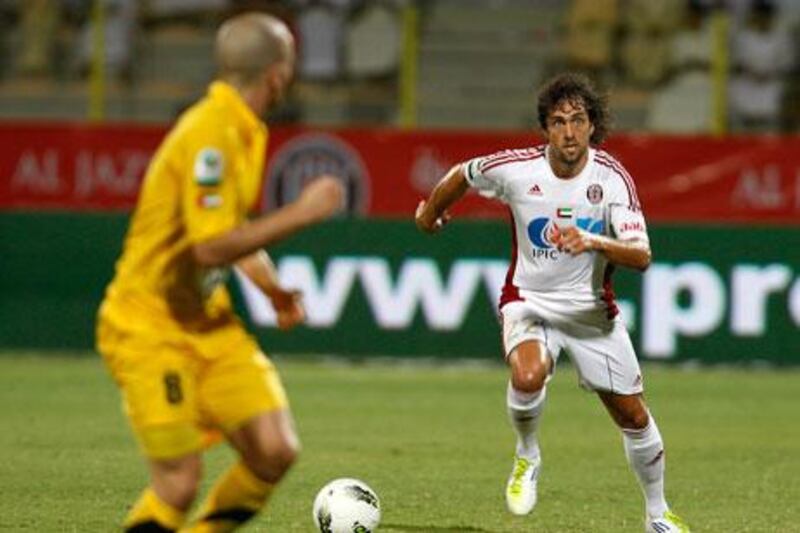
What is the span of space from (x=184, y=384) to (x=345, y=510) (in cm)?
200

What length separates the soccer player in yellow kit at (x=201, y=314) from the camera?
621 centimetres

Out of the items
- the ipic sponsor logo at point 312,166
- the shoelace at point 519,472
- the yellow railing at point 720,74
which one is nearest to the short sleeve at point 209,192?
the shoelace at point 519,472

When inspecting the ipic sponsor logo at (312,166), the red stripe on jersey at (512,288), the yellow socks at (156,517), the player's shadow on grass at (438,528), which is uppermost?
the red stripe on jersey at (512,288)

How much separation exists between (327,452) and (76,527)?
334 cm

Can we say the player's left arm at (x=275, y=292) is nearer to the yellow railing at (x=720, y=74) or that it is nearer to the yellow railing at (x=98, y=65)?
the yellow railing at (x=720, y=74)

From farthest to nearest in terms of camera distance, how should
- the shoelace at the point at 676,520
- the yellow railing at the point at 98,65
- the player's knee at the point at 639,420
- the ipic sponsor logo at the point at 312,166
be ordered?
the yellow railing at the point at 98,65 < the ipic sponsor logo at the point at 312,166 < the player's knee at the point at 639,420 < the shoelace at the point at 676,520

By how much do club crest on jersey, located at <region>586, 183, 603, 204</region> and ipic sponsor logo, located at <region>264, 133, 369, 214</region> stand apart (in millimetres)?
11331

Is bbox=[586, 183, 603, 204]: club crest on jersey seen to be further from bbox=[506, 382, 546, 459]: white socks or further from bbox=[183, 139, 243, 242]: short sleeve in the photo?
bbox=[183, 139, 243, 242]: short sleeve

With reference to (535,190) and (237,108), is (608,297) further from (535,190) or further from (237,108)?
(237,108)

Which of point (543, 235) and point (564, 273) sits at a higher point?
point (543, 235)

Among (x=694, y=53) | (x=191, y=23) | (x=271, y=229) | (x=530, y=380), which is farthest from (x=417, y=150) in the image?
(x=271, y=229)

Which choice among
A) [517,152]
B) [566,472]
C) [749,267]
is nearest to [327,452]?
[566,472]

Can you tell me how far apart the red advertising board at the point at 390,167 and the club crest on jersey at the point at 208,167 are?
13.2m

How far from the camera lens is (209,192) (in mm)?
6168
